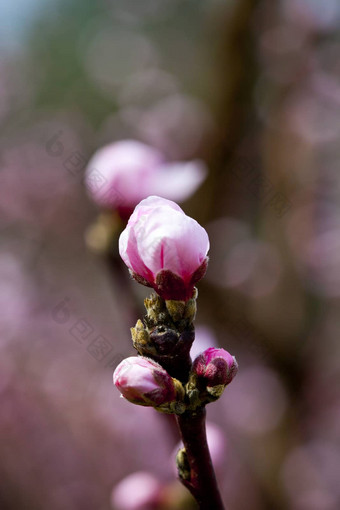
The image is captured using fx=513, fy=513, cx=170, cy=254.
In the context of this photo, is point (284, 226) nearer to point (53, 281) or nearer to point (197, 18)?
point (53, 281)

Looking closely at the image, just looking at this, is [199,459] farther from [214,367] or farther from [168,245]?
[168,245]

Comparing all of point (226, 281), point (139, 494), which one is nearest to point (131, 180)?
point (139, 494)

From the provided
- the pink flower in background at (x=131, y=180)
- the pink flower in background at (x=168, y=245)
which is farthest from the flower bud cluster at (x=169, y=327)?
the pink flower in background at (x=131, y=180)

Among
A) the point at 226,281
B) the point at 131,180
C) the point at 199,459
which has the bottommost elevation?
the point at 199,459

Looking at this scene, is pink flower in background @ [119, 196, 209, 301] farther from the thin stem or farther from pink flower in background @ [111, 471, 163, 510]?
pink flower in background @ [111, 471, 163, 510]

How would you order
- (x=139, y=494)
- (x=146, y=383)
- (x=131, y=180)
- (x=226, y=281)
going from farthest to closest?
(x=226, y=281)
(x=131, y=180)
(x=139, y=494)
(x=146, y=383)

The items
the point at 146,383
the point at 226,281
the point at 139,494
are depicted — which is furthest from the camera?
the point at 226,281
